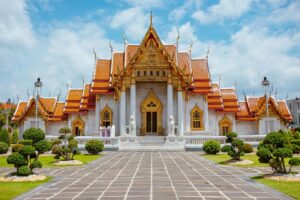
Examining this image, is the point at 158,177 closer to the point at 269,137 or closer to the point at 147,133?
the point at 269,137

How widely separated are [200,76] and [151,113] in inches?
247

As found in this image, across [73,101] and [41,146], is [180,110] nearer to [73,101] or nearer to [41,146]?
[73,101]

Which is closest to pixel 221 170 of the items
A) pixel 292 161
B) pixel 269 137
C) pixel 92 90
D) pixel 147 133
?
pixel 269 137

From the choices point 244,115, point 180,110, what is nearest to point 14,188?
point 180,110

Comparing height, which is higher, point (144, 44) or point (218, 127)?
point (144, 44)

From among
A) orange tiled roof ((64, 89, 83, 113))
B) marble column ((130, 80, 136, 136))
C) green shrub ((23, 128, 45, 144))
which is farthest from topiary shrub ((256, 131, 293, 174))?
orange tiled roof ((64, 89, 83, 113))

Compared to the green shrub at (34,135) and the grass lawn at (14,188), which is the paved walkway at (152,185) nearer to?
the grass lawn at (14,188)

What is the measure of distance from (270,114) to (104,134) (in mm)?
16190

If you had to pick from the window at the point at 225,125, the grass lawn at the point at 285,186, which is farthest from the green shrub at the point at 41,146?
the window at the point at 225,125

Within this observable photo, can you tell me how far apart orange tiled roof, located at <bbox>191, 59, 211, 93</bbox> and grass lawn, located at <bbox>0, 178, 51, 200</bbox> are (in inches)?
892

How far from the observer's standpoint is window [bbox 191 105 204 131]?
32688 millimetres

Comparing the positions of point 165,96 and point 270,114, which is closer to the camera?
point 165,96

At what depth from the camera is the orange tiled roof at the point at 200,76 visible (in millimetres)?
33000

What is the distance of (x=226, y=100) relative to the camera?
117 ft
